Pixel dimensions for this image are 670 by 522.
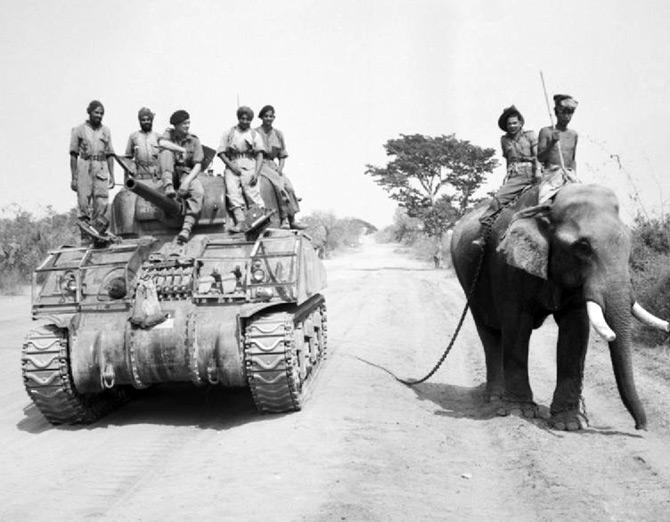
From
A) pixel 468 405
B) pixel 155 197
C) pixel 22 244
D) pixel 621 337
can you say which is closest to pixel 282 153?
pixel 155 197

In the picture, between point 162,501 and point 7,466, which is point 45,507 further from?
point 7,466

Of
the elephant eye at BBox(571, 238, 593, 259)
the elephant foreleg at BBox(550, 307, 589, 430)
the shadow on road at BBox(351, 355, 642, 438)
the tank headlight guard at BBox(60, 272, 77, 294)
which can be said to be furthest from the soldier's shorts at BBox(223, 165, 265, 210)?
the elephant eye at BBox(571, 238, 593, 259)

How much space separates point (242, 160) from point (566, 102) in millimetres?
4367

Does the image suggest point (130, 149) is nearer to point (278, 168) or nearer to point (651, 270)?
point (278, 168)

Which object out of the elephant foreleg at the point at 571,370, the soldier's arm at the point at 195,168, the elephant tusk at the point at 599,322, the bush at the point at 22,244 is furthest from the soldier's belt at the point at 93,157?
the bush at the point at 22,244

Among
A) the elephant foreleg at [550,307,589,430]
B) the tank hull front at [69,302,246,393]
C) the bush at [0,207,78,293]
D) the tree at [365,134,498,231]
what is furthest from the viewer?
the tree at [365,134,498,231]

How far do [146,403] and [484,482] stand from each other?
507 cm

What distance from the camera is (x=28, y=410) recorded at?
9.25 metres

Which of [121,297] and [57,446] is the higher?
[121,297]

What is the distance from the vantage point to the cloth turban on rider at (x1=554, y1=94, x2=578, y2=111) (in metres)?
8.23

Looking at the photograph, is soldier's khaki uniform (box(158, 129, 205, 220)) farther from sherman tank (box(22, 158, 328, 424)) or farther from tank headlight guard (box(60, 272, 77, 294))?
tank headlight guard (box(60, 272, 77, 294))

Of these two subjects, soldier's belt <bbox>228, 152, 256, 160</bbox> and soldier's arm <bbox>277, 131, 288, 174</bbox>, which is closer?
soldier's belt <bbox>228, 152, 256, 160</bbox>

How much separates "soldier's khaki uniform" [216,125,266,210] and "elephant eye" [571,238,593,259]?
4.57 metres

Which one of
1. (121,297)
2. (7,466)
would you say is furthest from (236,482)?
(121,297)
